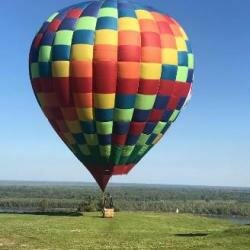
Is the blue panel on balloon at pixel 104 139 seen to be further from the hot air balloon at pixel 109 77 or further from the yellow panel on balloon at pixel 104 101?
the yellow panel on balloon at pixel 104 101

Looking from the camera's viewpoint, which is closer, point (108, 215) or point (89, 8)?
point (89, 8)

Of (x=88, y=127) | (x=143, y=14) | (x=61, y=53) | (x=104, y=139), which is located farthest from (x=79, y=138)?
(x=143, y=14)

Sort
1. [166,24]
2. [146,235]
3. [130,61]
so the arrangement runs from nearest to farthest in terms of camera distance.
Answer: [130,61] < [166,24] < [146,235]

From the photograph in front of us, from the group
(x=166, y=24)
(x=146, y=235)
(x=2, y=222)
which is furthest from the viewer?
(x=2, y=222)

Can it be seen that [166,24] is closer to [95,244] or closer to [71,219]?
[95,244]

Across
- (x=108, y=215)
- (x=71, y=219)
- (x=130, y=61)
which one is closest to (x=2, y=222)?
(x=71, y=219)

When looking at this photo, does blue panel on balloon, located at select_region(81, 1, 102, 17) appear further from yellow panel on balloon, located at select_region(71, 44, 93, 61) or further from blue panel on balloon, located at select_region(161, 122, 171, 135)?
blue panel on balloon, located at select_region(161, 122, 171, 135)

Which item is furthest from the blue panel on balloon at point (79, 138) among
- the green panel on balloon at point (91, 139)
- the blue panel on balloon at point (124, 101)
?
the blue panel on balloon at point (124, 101)
